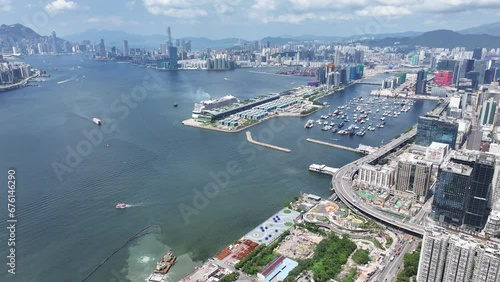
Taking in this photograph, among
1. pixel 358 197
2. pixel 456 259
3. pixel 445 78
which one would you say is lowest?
pixel 358 197

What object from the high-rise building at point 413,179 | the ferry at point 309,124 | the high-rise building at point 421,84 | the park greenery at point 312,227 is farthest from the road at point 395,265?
the high-rise building at point 421,84

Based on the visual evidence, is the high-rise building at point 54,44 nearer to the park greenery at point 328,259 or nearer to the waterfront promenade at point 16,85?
the waterfront promenade at point 16,85

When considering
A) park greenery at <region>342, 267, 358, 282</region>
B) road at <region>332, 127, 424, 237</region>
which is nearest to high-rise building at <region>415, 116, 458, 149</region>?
road at <region>332, 127, 424, 237</region>

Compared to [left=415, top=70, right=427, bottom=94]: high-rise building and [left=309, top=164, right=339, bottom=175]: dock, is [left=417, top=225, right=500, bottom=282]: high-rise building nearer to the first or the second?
[left=309, top=164, right=339, bottom=175]: dock

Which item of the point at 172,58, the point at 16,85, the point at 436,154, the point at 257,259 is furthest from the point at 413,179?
the point at 172,58

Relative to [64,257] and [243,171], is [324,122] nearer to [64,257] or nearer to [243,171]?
[243,171]

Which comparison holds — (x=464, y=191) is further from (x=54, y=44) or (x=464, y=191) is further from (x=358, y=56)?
(x=54, y=44)
